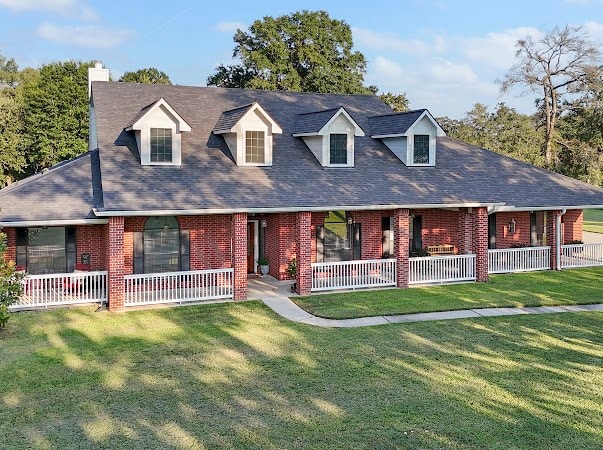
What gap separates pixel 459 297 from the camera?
1828 centimetres

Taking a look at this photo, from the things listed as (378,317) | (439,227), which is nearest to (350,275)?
(378,317)

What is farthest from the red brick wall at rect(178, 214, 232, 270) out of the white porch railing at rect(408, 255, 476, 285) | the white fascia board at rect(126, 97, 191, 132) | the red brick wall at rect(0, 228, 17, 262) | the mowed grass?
the white porch railing at rect(408, 255, 476, 285)

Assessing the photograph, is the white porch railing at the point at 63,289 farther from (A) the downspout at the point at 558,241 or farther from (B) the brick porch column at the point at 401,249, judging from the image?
(A) the downspout at the point at 558,241

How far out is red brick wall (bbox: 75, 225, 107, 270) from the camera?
1844 cm

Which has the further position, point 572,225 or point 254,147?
point 572,225

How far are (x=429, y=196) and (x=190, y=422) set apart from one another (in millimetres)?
13642

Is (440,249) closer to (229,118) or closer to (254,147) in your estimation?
(254,147)

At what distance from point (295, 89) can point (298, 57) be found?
133 inches

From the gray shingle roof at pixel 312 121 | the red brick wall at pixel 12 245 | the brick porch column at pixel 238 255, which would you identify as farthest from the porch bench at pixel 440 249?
the red brick wall at pixel 12 245

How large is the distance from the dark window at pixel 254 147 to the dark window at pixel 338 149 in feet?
8.67

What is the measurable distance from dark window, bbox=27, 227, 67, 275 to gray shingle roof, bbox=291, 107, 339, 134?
9323mm

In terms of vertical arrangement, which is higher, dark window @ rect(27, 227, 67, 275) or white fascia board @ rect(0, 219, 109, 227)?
white fascia board @ rect(0, 219, 109, 227)

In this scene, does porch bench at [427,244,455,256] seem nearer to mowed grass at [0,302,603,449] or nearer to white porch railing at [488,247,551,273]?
white porch railing at [488,247,551,273]

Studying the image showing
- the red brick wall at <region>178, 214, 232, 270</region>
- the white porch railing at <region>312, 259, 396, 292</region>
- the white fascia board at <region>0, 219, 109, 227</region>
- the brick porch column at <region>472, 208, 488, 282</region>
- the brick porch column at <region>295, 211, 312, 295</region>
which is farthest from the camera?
the brick porch column at <region>472, 208, 488, 282</region>
